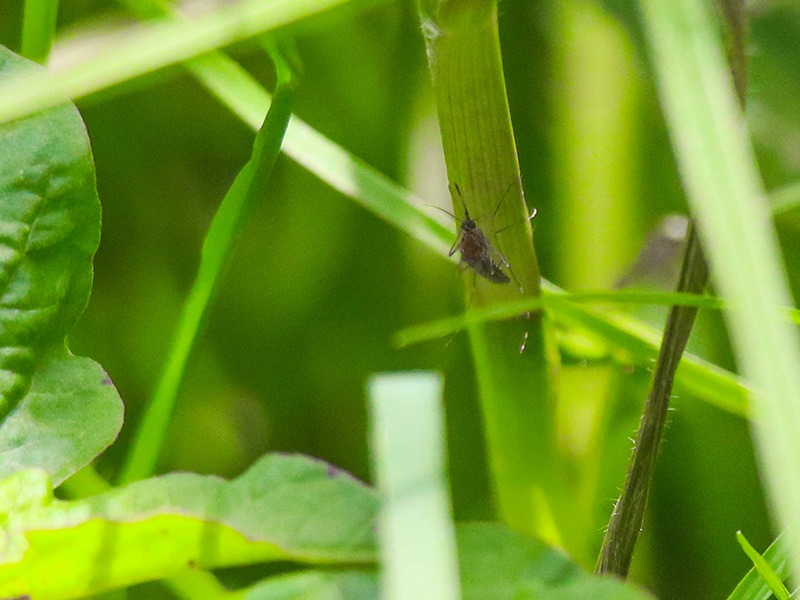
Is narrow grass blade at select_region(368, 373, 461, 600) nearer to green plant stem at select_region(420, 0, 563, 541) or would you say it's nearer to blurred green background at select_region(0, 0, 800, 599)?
green plant stem at select_region(420, 0, 563, 541)

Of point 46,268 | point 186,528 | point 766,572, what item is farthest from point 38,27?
point 766,572

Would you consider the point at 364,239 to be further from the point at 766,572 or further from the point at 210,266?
the point at 766,572

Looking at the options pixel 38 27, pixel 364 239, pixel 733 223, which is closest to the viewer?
pixel 733 223

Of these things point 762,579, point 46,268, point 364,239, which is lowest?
point 762,579

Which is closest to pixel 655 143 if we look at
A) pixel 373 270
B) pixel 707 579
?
pixel 373 270

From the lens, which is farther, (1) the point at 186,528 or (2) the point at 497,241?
(2) the point at 497,241

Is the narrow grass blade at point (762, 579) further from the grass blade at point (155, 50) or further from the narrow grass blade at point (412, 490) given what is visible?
the grass blade at point (155, 50)

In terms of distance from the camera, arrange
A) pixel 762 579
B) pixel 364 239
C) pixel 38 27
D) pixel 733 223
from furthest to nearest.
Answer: pixel 364 239 < pixel 38 27 < pixel 762 579 < pixel 733 223

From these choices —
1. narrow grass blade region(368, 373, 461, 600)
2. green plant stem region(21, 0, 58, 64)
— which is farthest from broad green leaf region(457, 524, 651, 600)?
green plant stem region(21, 0, 58, 64)
